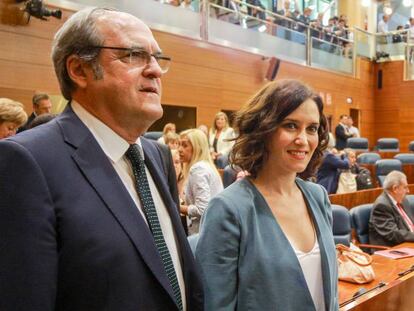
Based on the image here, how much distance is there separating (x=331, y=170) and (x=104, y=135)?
14.2ft

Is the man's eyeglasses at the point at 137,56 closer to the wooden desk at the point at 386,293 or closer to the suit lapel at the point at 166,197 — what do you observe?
the suit lapel at the point at 166,197

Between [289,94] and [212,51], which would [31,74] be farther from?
[289,94]

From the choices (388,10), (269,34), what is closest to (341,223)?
(269,34)

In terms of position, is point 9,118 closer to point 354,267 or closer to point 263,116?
point 263,116

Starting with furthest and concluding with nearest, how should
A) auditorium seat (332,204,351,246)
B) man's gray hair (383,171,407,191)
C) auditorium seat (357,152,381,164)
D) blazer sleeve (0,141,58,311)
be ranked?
auditorium seat (357,152,381,164), man's gray hair (383,171,407,191), auditorium seat (332,204,351,246), blazer sleeve (0,141,58,311)

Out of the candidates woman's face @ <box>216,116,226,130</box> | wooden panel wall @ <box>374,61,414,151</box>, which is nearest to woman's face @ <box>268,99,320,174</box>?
woman's face @ <box>216,116,226,130</box>

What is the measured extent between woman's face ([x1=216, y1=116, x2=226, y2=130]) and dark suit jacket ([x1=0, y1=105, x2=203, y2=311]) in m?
4.61

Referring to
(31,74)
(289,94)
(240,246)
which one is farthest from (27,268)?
(31,74)

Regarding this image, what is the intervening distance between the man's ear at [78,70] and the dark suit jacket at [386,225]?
3.28 metres

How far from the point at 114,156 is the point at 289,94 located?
1.89 ft

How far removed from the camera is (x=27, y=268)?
0.70m

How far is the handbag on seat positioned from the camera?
213cm

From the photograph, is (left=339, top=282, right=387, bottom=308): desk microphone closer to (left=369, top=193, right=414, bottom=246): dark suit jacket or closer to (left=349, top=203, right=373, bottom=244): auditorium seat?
(left=369, top=193, right=414, bottom=246): dark suit jacket

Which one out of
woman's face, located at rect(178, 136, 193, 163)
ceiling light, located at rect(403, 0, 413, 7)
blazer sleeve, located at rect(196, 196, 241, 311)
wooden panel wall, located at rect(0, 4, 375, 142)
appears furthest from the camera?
ceiling light, located at rect(403, 0, 413, 7)
